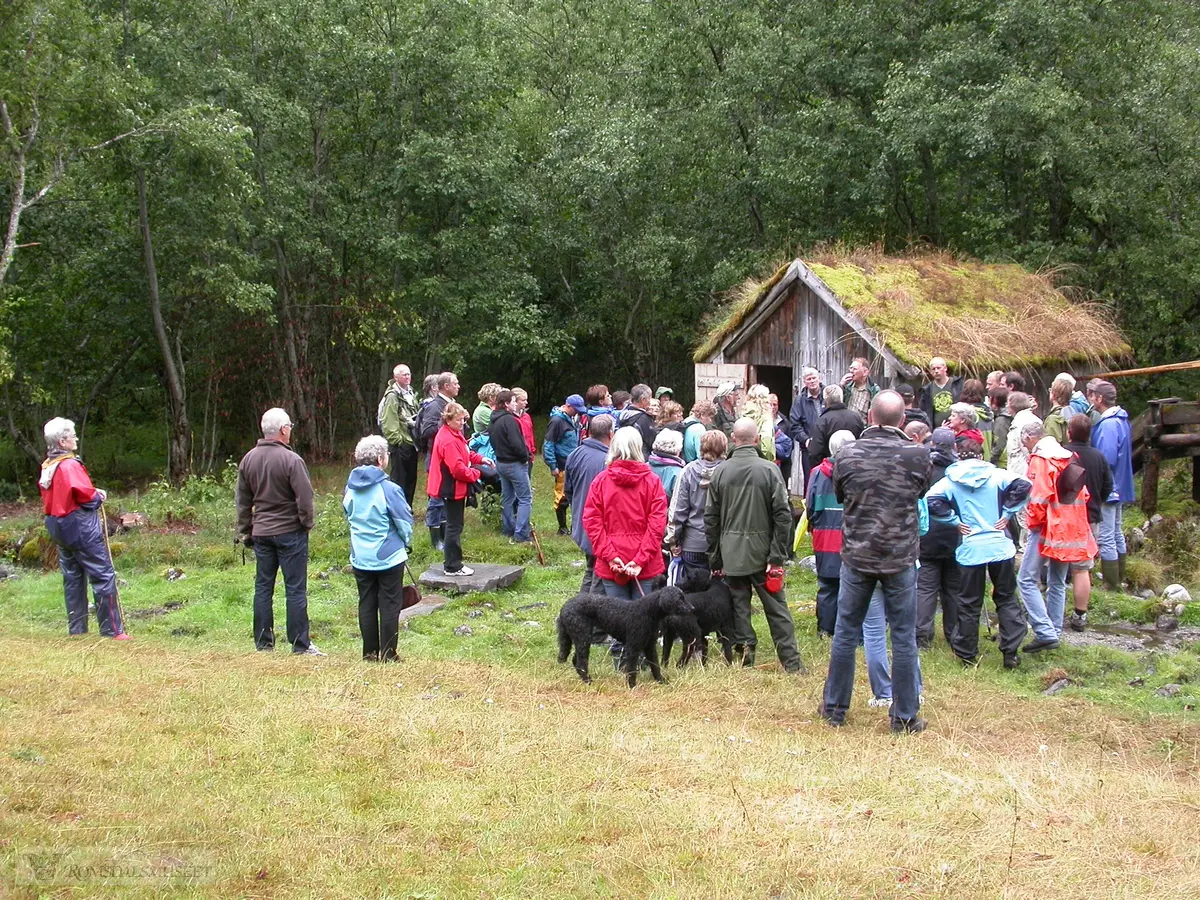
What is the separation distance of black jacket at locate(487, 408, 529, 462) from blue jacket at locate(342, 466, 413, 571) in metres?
4.29

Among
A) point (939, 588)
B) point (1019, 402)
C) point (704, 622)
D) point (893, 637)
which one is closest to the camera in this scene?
point (893, 637)

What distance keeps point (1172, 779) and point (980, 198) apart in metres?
18.4

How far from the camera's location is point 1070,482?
8.96m

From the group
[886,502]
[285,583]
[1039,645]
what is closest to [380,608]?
[285,583]

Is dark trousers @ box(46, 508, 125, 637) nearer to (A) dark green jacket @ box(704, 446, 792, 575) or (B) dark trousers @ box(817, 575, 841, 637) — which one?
(A) dark green jacket @ box(704, 446, 792, 575)

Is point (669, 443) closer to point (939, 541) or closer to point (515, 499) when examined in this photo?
point (939, 541)

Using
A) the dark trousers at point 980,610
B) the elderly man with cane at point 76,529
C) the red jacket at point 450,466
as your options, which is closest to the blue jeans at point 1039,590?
the dark trousers at point 980,610

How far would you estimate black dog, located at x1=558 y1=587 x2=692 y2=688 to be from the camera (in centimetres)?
748

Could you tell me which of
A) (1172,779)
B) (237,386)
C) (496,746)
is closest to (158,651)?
(496,746)

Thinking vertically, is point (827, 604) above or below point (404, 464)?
below

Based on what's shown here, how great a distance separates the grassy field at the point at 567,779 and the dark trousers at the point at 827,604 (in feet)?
1.22

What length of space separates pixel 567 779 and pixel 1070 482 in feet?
18.3

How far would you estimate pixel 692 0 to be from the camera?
79.2ft

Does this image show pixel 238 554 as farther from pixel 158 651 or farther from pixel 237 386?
pixel 237 386
